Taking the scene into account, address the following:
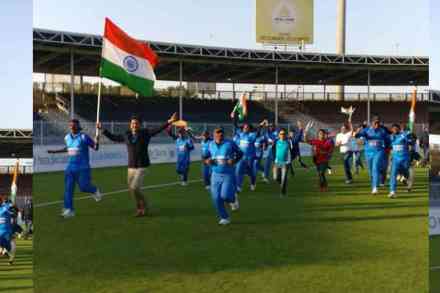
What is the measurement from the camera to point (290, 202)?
5184 mm

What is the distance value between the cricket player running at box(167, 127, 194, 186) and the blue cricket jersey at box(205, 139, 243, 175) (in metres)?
0.26

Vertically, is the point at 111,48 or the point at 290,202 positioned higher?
the point at 111,48

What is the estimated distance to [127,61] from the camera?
452cm

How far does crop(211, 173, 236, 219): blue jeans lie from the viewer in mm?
4836

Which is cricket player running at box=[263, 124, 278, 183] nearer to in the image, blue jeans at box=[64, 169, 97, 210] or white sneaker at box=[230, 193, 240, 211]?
white sneaker at box=[230, 193, 240, 211]

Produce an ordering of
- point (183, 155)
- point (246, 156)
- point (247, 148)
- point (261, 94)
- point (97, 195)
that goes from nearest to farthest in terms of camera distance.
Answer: point (261, 94)
point (97, 195)
point (247, 148)
point (183, 155)
point (246, 156)

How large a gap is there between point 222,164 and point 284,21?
5.57 feet

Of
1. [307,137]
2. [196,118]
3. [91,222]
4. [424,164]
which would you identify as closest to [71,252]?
[91,222]

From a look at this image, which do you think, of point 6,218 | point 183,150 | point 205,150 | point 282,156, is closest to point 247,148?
point 205,150

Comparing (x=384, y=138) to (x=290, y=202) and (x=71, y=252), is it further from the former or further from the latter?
(x=71, y=252)

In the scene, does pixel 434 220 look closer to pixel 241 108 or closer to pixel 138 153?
pixel 241 108

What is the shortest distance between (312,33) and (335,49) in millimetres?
257

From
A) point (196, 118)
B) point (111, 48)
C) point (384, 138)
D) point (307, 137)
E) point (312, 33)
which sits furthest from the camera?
point (384, 138)

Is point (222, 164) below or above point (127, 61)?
below
